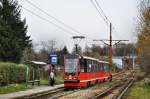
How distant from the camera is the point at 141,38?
44531 mm

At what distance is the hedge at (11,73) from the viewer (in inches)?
1410

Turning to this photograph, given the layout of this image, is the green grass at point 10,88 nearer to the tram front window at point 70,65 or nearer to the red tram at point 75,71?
the red tram at point 75,71

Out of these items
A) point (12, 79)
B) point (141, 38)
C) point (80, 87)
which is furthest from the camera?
point (141, 38)

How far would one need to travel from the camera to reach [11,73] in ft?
126

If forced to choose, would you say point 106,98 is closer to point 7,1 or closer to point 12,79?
point 12,79

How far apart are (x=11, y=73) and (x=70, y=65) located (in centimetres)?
563

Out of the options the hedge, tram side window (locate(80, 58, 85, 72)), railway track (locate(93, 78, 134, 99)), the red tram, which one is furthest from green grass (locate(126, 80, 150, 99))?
the hedge

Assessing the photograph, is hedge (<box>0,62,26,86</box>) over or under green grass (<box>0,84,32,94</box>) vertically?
over

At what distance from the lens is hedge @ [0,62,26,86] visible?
3581 centimetres

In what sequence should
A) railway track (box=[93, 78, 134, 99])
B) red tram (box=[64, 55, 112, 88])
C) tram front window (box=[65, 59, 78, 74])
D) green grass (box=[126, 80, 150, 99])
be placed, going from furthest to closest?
tram front window (box=[65, 59, 78, 74]), red tram (box=[64, 55, 112, 88]), railway track (box=[93, 78, 134, 99]), green grass (box=[126, 80, 150, 99])

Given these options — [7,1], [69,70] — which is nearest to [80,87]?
[69,70]

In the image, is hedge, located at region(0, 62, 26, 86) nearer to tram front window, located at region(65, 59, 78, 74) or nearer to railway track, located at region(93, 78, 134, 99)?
tram front window, located at region(65, 59, 78, 74)

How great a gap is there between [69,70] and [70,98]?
12.4m

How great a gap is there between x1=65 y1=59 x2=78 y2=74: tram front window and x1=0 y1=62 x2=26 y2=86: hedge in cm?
474
